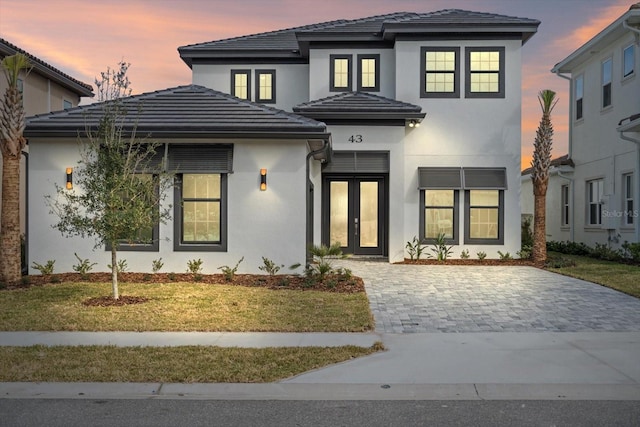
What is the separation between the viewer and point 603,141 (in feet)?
70.9

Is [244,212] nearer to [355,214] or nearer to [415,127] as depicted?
[355,214]

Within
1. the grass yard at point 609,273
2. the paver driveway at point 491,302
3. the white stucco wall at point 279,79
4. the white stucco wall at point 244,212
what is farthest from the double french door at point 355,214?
the grass yard at point 609,273

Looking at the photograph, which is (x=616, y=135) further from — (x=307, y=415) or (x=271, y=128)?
(x=307, y=415)

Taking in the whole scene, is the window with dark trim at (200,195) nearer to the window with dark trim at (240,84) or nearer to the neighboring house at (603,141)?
the window with dark trim at (240,84)

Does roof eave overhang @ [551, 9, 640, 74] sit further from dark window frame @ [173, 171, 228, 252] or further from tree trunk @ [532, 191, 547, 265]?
dark window frame @ [173, 171, 228, 252]

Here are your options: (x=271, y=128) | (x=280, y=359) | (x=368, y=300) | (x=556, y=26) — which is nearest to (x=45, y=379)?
(x=280, y=359)

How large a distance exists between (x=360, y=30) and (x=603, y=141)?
A: 9854 millimetres

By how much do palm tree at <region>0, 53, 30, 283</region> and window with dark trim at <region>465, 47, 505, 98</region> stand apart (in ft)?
42.9

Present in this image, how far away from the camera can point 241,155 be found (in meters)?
14.3

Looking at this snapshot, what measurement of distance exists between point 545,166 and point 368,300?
10011 millimetres

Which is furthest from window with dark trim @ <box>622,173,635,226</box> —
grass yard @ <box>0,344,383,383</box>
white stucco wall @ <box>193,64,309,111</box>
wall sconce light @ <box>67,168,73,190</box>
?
wall sconce light @ <box>67,168,73,190</box>

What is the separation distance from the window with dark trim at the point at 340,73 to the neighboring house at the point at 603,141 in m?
8.87

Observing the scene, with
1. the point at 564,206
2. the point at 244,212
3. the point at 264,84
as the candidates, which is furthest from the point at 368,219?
the point at 564,206

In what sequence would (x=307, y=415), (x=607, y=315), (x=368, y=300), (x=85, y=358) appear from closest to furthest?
(x=307, y=415) → (x=85, y=358) → (x=607, y=315) → (x=368, y=300)
